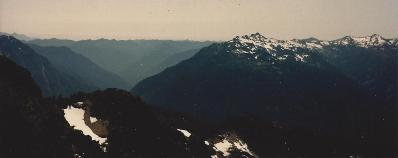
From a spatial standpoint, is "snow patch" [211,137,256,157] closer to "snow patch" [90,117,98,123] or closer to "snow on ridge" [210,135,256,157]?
"snow on ridge" [210,135,256,157]

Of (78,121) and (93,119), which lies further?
(93,119)

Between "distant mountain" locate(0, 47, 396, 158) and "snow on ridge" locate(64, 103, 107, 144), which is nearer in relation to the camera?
"distant mountain" locate(0, 47, 396, 158)

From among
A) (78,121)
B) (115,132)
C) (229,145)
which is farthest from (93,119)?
(229,145)

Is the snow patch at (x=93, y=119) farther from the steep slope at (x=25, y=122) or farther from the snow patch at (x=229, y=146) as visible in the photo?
the snow patch at (x=229, y=146)

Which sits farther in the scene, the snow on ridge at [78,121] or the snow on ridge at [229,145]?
the snow on ridge at [229,145]

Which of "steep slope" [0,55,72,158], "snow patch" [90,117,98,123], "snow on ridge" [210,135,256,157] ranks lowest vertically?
"snow on ridge" [210,135,256,157]

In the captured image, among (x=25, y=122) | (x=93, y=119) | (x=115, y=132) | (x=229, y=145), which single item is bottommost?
(x=229, y=145)

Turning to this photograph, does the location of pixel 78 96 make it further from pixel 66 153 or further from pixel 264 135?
pixel 264 135

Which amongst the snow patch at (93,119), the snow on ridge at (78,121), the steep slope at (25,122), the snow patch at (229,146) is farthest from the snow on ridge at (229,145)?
the steep slope at (25,122)

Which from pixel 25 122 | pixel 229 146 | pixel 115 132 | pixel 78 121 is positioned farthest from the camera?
pixel 229 146

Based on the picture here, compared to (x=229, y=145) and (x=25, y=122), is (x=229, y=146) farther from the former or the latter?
(x=25, y=122)

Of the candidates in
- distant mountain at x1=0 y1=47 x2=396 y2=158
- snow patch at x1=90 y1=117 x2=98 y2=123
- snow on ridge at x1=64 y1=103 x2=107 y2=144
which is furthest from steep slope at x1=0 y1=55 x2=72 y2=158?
snow patch at x1=90 y1=117 x2=98 y2=123
